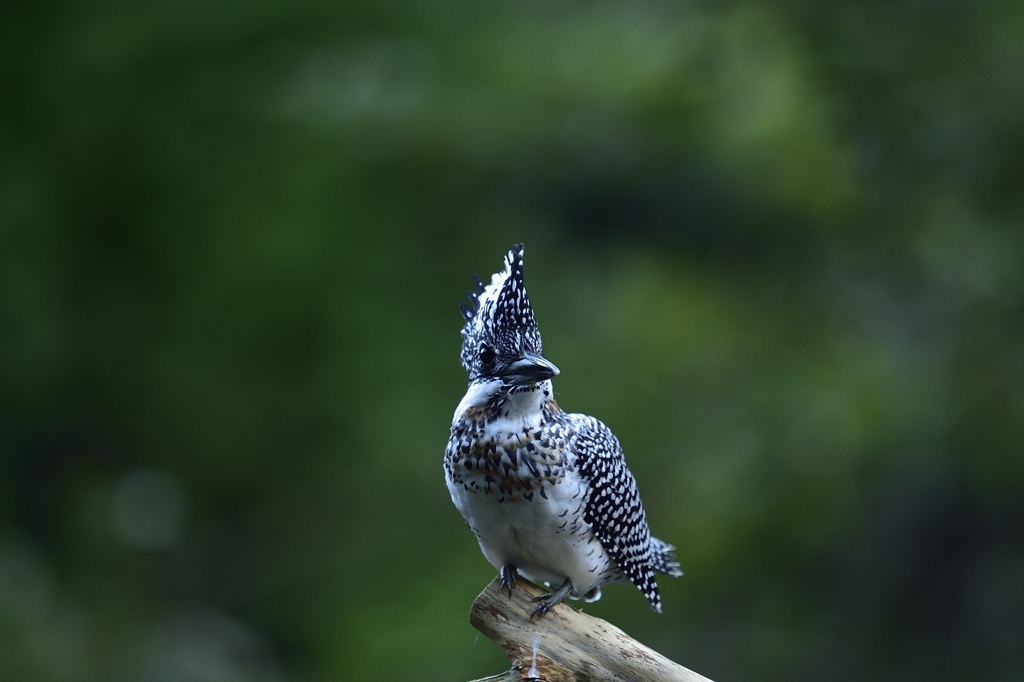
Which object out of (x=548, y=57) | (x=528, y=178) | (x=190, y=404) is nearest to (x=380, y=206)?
(x=528, y=178)

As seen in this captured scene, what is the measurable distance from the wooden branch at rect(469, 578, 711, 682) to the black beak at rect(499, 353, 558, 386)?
2.31 feet

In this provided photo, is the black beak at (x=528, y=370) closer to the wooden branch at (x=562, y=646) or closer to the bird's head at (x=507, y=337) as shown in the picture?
the bird's head at (x=507, y=337)

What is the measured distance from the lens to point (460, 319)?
5602mm

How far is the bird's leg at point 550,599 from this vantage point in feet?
9.07

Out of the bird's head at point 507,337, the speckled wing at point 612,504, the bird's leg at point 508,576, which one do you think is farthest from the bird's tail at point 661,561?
the bird's head at point 507,337

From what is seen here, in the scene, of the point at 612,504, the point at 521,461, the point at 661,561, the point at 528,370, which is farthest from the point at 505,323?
the point at 661,561

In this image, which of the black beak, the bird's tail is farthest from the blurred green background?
the black beak

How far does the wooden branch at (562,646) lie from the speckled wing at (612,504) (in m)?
0.30

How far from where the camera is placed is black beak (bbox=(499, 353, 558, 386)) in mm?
2469

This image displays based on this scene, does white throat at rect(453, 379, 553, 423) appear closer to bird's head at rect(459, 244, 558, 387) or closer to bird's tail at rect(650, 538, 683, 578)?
bird's head at rect(459, 244, 558, 387)

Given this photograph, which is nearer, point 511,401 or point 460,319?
point 511,401

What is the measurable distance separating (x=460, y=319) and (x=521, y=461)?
2.98m

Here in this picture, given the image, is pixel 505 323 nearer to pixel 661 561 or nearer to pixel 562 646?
pixel 562 646

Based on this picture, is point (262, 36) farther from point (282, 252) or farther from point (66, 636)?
point (66, 636)
